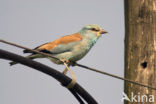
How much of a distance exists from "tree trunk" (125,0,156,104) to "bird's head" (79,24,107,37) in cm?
137

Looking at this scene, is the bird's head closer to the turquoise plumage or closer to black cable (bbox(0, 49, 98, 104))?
the turquoise plumage

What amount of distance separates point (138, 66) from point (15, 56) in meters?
1.98

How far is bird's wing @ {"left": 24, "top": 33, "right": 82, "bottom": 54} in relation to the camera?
697cm

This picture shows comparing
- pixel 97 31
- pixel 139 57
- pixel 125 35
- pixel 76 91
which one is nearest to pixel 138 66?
pixel 139 57

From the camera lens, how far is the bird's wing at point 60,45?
275 inches

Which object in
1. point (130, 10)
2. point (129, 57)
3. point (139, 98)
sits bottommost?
point (139, 98)

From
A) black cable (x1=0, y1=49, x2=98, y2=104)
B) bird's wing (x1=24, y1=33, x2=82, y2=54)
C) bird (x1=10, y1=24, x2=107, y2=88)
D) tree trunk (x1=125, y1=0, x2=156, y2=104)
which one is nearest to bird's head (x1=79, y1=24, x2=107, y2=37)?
bird (x1=10, y1=24, x2=107, y2=88)

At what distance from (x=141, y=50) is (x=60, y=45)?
1.46 meters

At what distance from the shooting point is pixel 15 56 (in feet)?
15.4

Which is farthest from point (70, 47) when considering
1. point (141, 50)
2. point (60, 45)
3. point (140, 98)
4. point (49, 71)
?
point (49, 71)

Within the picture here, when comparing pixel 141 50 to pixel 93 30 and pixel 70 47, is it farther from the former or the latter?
pixel 93 30

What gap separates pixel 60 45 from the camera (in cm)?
707

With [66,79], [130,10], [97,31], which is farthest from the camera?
[97,31]

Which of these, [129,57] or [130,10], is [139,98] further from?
[130,10]
